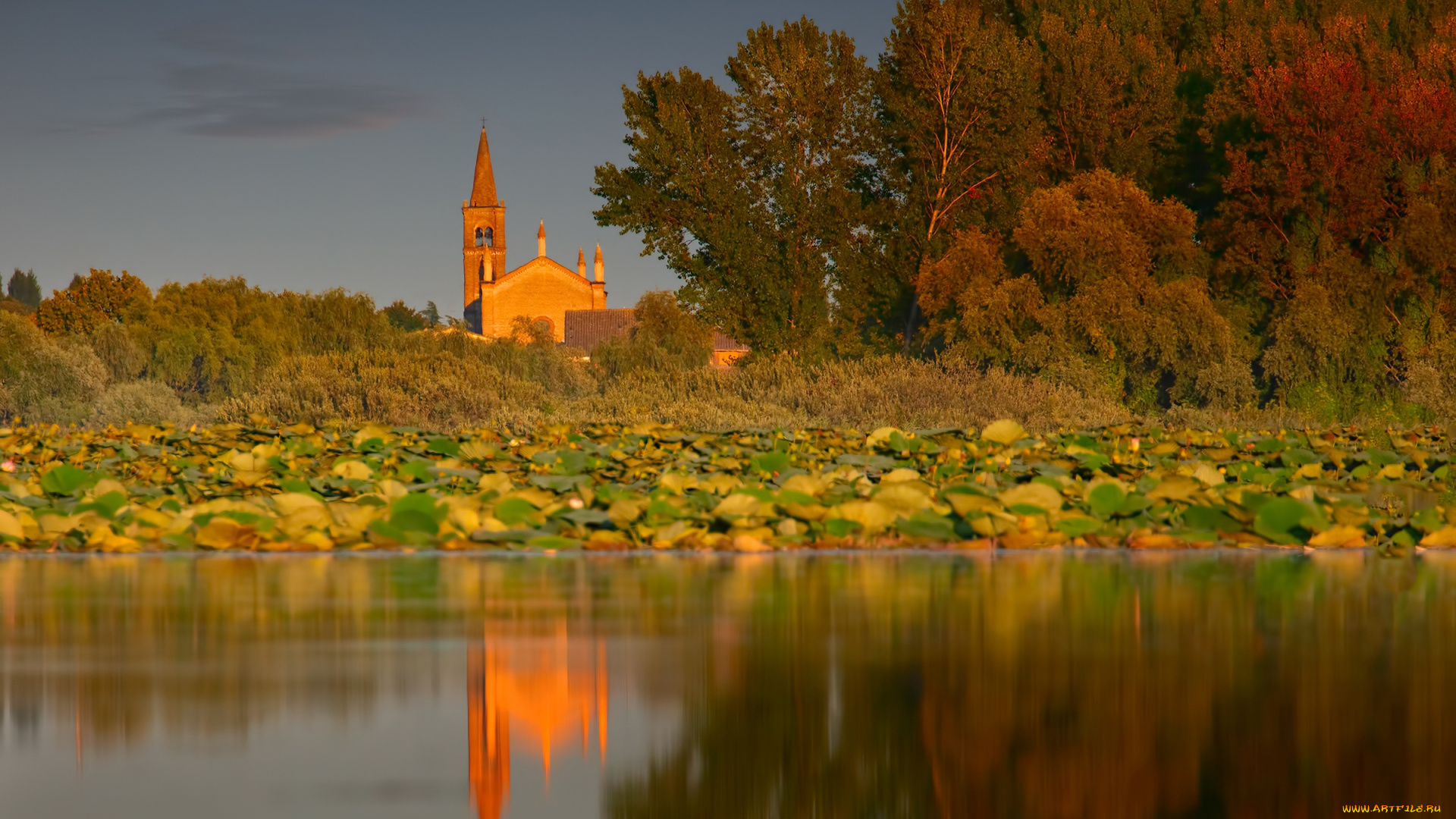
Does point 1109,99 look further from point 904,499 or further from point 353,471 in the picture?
point 904,499

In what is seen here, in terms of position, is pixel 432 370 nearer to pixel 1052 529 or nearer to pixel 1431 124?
pixel 1052 529

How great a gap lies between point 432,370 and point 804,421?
5763 millimetres

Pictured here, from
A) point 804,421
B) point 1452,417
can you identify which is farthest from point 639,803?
point 1452,417

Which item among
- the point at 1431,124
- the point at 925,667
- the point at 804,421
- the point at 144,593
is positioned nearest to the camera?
the point at 925,667

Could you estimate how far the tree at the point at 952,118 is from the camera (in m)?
28.0

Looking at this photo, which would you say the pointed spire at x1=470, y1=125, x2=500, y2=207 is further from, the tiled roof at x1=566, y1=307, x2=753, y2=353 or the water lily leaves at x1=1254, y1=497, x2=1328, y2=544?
the water lily leaves at x1=1254, y1=497, x2=1328, y2=544

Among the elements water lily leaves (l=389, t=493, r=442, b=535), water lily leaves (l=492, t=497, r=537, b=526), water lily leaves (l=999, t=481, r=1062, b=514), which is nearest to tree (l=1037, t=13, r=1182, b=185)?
water lily leaves (l=999, t=481, r=1062, b=514)

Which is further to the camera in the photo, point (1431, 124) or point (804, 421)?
point (1431, 124)

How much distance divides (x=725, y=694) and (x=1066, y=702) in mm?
911

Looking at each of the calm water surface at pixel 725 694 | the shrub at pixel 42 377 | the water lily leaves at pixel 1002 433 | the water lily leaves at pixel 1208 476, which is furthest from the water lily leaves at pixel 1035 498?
the shrub at pixel 42 377

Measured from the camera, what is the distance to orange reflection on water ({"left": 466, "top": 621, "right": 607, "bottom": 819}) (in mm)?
3232

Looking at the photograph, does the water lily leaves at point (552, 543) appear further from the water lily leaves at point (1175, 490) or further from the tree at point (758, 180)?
the tree at point (758, 180)

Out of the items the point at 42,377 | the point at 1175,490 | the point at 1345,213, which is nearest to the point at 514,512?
the point at 1175,490

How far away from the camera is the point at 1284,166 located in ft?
82.1
